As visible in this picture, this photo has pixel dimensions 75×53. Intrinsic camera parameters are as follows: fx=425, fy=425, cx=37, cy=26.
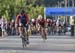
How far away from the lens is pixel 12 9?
7056 cm

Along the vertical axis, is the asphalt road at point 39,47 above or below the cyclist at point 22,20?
below

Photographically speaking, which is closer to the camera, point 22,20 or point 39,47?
point 22,20

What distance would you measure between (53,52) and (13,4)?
53.8 meters

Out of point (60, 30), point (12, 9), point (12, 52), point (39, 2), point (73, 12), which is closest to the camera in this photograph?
point (12, 52)

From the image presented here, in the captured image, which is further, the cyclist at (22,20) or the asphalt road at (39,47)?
the cyclist at (22,20)

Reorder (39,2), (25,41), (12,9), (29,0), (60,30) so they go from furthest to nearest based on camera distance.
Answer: (39,2)
(29,0)
(12,9)
(60,30)
(25,41)

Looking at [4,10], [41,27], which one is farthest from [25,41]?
[4,10]

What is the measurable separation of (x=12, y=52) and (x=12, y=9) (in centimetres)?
5269

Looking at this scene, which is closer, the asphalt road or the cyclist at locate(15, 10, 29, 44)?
the asphalt road

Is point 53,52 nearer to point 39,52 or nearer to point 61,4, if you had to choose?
point 39,52

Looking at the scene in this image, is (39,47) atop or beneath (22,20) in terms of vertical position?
beneath

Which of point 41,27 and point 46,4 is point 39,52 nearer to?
point 41,27

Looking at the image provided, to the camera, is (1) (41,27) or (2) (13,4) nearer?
(1) (41,27)

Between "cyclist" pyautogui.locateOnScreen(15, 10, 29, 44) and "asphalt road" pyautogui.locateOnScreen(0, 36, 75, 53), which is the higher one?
"cyclist" pyautogui.locateOnScreen(15, 10, 29, 44)
